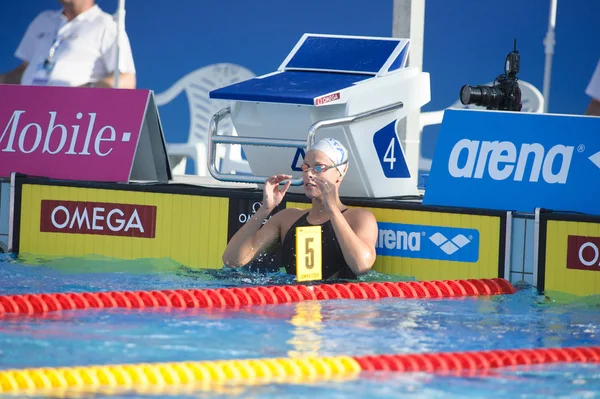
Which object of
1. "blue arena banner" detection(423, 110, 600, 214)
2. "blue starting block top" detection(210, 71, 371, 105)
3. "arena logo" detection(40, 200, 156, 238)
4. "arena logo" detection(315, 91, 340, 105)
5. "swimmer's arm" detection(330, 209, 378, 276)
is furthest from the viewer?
"arena logo" detection(40, 200, 156, 238)

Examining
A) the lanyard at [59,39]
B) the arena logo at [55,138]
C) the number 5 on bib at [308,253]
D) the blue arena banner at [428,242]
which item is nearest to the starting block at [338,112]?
the blue arena banner at [428,242]

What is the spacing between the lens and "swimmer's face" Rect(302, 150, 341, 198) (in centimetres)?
614

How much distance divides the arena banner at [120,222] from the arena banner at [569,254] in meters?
1.81

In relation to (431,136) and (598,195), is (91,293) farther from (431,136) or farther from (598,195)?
(431,136)

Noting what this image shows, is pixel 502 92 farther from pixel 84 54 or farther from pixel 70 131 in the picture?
pixel 84 54

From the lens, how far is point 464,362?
4.37 metres

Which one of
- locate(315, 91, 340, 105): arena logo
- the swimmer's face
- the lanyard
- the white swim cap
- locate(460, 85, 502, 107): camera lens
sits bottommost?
the swimmer's face

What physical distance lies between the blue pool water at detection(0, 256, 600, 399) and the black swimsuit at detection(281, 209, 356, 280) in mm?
145

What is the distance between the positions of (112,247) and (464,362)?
10.4 ft

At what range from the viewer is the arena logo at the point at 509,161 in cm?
Answer: 616

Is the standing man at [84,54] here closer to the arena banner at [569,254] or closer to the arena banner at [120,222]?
the arena banner at [120,222]

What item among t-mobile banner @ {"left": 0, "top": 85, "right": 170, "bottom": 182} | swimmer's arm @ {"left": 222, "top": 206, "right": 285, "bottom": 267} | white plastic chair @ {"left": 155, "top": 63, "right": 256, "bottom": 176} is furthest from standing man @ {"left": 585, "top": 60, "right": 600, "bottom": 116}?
white plastic chair @ {"left": 155, "top": 63, "right": 256, "bottom": 176}

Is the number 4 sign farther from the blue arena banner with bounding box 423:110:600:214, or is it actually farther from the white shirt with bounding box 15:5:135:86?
the white shirt with bounding box 15:5:135:86

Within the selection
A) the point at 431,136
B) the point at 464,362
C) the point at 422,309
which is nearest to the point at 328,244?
→ the point at 422,309
